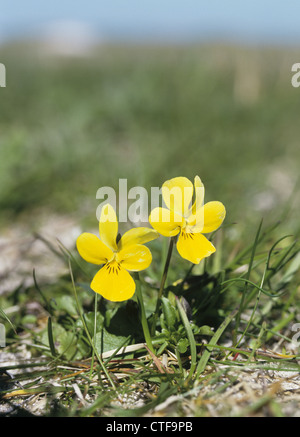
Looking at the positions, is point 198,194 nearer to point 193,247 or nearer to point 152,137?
point 193,247

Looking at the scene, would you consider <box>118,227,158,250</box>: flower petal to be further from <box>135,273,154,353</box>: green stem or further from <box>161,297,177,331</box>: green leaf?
<box>161,297,177,331</box>: green leaf

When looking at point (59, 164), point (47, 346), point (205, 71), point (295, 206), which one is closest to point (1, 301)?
point (47, 346)

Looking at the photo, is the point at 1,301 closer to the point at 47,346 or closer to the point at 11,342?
the point at 11,342

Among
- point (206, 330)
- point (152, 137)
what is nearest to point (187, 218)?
point (206, 330)

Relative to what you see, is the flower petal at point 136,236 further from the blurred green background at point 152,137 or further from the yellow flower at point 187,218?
the blurred green background at point 152,137

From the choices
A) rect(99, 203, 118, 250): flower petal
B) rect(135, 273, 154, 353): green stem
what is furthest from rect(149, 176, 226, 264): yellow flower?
rect(135, 273, 154, 353): green stem
